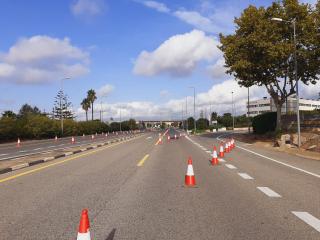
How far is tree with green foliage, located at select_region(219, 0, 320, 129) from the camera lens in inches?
1576

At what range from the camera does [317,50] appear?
Answer: 1588 inches

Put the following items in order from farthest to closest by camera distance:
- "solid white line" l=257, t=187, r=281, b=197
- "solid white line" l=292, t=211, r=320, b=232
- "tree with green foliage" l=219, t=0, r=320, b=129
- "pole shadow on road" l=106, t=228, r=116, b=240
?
1. "tree with green foliage" l=219, t=0, r=320, b=129
2. "solid white line" l=257, t=187, r=281, b=197
3. "solid white line" l=292, t=211, r=320, b=232
4. "pole shadow on road" l=106, t=228, r=116, b=240

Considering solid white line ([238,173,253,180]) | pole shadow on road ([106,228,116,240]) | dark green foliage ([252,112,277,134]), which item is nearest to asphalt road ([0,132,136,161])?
solid white line ([238,173,253,180])

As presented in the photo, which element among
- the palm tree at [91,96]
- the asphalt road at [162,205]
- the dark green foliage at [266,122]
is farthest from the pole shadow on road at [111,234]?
the palm tree at [91,96]

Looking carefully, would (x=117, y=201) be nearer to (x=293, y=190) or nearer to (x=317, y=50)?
(x=293, y=190)

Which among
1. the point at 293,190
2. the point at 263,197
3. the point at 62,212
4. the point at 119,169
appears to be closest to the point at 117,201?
the point at 62,212

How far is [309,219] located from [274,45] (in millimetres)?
33038

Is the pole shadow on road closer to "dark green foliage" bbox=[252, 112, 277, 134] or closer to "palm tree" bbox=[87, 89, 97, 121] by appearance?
"dark green foliage" bbox=[252, 112, 277, 134]

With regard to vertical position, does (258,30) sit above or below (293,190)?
above

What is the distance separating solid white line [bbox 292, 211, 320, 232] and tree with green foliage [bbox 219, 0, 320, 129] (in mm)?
31463

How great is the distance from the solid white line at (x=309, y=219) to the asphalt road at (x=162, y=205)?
0.02 m

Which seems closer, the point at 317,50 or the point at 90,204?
the point at 90,204

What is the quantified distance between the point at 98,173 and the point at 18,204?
6.23 m

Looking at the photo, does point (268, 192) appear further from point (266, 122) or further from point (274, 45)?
point (266, 122)
